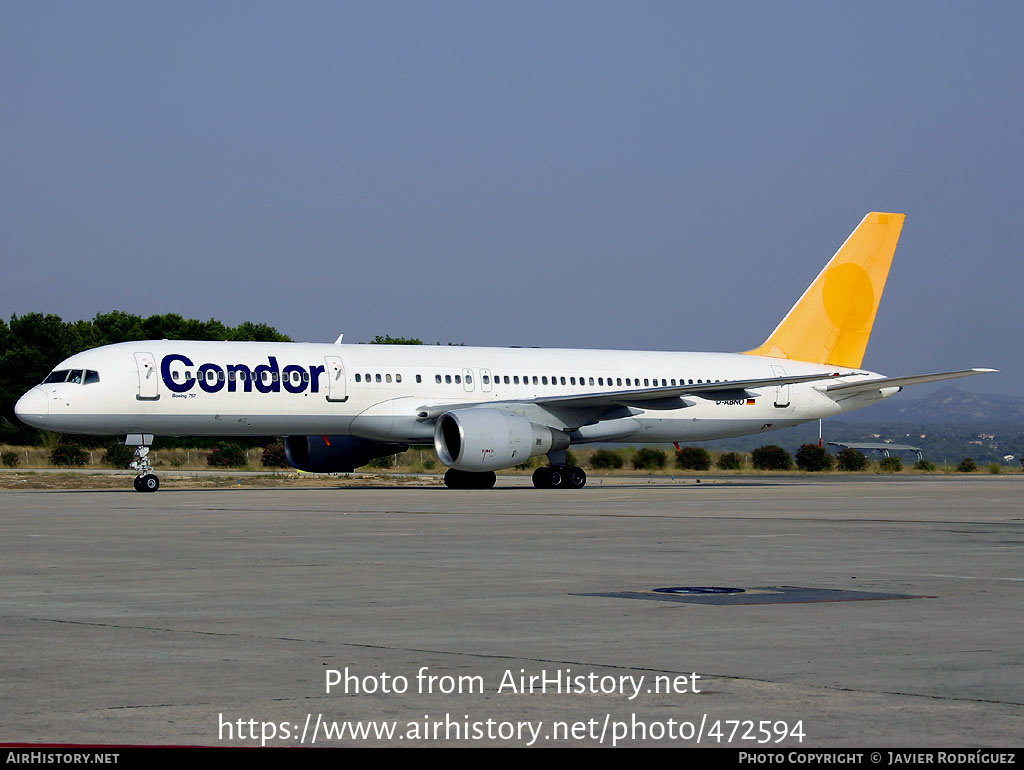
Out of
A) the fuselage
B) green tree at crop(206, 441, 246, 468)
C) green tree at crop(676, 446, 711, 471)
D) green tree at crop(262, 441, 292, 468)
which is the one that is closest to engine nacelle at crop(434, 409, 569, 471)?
the fuselage

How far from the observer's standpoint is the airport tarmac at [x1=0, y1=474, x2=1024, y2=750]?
6.00 m

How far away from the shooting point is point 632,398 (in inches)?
1364

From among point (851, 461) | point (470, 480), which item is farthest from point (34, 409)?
point (851, 461)

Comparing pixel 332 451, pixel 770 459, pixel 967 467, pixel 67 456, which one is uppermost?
pixel 67 456

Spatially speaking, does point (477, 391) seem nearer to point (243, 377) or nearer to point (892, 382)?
point (243, 377)

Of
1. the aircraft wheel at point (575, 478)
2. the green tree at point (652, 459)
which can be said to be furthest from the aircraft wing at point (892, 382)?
the green tree at point (652, 459)

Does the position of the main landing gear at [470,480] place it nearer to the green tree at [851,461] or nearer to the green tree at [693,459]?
the green tree at [693,459]

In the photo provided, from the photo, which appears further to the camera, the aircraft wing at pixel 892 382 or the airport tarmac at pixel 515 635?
the aircraft wing at pixel 892 382

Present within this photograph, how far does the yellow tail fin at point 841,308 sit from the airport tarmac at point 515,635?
81.0 ft

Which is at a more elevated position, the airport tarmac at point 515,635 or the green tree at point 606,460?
the green tree at point 606,460

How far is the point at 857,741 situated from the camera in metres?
5.56

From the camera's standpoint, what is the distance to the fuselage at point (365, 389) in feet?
103

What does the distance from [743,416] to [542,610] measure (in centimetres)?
3138

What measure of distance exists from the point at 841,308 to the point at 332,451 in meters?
16.7
